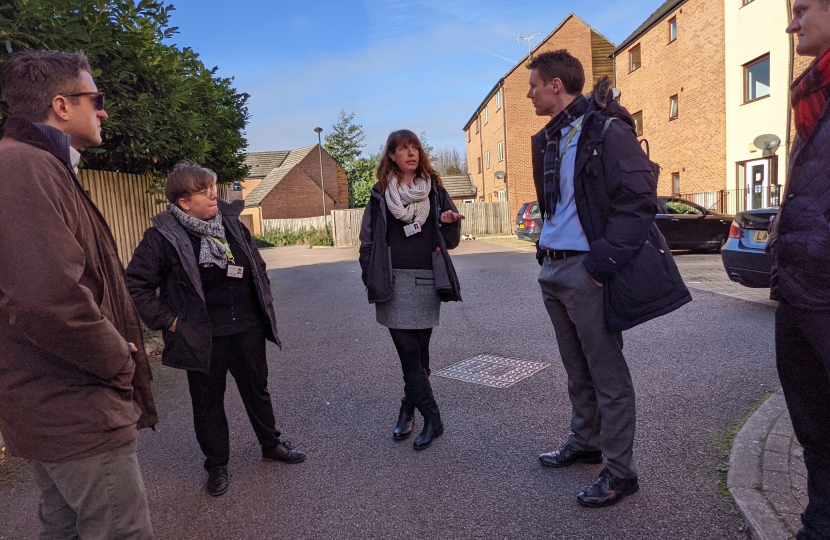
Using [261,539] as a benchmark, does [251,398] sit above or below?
above

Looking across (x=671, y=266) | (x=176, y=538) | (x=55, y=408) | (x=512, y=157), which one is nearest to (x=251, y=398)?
(x=176, y=538)

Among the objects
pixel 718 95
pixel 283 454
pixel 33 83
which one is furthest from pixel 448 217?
pixel 718 95

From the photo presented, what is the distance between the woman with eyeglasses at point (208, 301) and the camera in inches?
125

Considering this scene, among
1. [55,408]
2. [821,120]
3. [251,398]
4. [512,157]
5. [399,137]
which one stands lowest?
[251,398]

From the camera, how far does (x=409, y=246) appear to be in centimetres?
386

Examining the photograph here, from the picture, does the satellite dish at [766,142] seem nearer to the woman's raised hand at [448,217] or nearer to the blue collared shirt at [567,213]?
the woman's raised hand at [448,217]

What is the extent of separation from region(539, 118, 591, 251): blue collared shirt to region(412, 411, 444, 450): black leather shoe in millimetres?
1475

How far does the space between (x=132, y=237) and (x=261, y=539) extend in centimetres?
633

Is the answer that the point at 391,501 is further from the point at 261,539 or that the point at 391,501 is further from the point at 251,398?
the point at 251,398

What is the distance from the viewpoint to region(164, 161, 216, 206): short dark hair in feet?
10.7

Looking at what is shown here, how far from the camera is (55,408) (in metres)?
1.80

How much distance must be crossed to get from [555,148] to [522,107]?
106ft

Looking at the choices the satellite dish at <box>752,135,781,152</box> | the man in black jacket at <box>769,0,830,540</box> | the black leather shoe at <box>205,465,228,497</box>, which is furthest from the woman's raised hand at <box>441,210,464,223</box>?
the satellite dish at <box>752,135,781,152</box>

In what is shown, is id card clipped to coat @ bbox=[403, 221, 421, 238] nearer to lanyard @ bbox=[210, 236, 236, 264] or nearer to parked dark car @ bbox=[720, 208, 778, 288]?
lanyard @ bbox=[210, 236, 236, 264]
